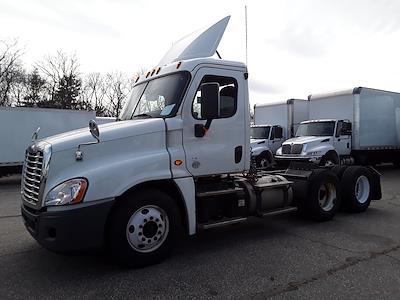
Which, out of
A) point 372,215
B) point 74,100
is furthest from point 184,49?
point 74,100

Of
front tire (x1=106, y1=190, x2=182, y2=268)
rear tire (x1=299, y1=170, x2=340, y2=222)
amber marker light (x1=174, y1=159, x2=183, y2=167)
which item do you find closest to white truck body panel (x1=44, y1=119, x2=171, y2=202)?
amber marker light (x1=174, y1=159, x2=183, y2=167)

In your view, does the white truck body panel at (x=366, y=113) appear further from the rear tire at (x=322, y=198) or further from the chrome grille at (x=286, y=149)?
the rear tire at (x=322, y=198)

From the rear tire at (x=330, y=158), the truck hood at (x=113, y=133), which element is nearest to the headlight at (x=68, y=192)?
the truck hood at (x=113, y=133)

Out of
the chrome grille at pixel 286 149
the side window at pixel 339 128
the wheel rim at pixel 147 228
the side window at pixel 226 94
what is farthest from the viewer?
the side window at pixel 339 128

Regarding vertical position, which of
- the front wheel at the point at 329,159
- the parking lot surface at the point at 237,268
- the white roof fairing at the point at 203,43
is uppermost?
the white roof fairing at the point at 203,43

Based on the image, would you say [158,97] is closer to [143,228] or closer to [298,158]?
[143,228]

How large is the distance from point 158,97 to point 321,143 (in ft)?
40.8

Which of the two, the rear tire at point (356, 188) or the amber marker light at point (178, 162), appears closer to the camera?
the amber marker light at point (178, 162)

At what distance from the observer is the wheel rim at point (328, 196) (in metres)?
7.67

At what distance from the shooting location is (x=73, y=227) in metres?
4.38

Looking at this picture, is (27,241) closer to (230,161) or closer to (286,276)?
(230,161)

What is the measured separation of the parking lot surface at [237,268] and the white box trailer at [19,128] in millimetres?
9314

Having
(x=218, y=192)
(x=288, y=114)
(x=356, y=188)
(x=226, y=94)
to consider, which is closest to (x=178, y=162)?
(x=218, y=192)

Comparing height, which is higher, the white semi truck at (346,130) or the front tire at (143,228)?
the white semi truck at (346,130)
